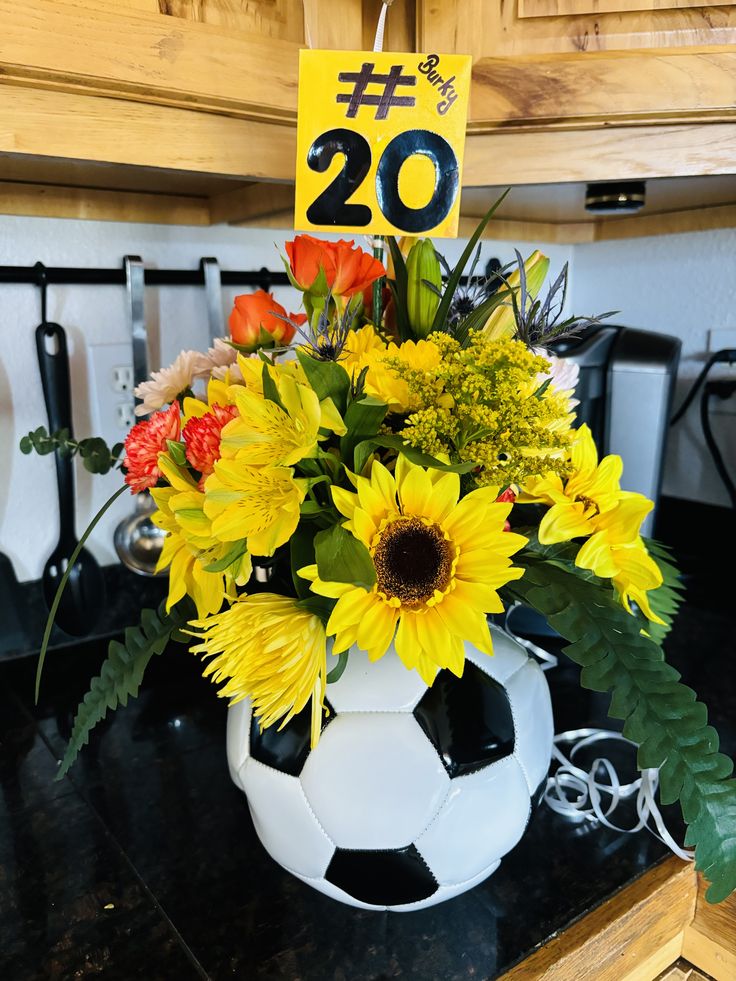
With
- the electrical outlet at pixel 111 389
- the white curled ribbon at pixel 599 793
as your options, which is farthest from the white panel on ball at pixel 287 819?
the electrical outlet at pixel 111 389

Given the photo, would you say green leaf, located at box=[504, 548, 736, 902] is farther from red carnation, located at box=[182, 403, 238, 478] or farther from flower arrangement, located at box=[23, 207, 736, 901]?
red carnation, located at box=[182, 403, 238, 478]

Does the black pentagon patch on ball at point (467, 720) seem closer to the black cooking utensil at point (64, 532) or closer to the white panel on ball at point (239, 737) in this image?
the white panel on ball at point (239, 737)

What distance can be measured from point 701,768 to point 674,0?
66 centimetres

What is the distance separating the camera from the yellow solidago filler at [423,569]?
41 centimetres

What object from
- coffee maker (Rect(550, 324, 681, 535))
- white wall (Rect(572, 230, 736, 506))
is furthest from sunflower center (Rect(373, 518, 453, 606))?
white wall (Rect(572, 230, 736, 506))

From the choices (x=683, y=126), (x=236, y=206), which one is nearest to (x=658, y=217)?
(x=683, y=126)

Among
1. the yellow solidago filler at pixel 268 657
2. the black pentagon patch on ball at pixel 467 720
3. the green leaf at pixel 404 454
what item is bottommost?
the black pentagon patch on ball at pixel 467 720

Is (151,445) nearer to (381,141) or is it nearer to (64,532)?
(381,141)

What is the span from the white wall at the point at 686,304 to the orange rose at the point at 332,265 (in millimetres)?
838

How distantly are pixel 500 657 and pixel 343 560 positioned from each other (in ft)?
0.56

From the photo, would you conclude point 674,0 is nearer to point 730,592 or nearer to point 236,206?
point 236,206

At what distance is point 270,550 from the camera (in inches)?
16.4

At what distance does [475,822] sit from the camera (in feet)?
1.60

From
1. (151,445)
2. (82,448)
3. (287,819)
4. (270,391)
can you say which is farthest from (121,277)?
(287,819)
